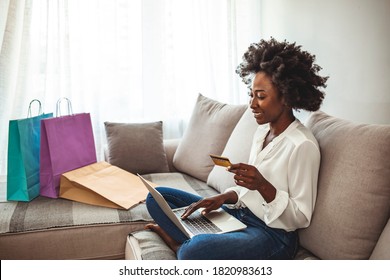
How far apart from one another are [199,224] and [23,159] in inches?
35.6

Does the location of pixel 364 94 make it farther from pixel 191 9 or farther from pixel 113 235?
pixel 191 9

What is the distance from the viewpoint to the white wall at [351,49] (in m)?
1.65

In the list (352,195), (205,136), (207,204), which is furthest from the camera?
(205,136)

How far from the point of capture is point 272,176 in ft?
4.60

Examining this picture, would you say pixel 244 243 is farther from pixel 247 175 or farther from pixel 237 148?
pixel 237 148

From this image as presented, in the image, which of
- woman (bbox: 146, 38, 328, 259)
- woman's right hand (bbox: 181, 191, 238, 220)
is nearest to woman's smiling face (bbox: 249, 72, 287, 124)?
woman (bbox: 146, 38, 328, 259)

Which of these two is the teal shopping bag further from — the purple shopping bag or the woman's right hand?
the woman's right hand

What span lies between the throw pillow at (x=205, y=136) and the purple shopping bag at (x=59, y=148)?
571 mm

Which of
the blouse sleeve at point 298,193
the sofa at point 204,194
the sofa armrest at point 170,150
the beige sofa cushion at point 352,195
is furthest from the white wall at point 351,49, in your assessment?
the sofa armrest at point 170,150

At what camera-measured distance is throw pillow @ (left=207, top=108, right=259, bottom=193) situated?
6.33 ft

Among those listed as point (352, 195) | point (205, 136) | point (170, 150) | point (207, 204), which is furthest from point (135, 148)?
point (352, 195)

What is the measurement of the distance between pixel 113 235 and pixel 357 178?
982 mm
